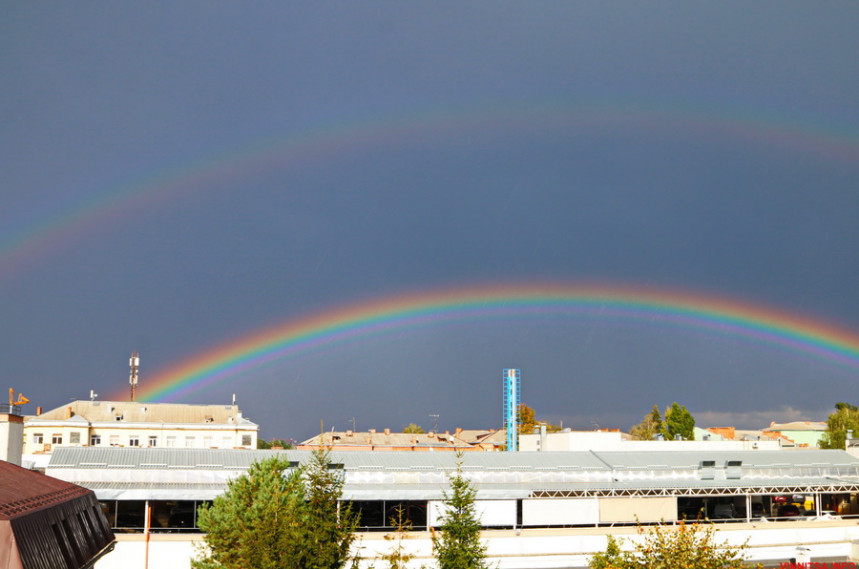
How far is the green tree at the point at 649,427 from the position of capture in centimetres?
14012

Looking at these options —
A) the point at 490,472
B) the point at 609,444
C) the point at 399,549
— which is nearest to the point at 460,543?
the point at 399,549

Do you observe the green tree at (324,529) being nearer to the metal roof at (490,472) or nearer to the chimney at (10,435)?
the chimney at (10,435)

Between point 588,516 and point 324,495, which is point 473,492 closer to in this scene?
point 324,495

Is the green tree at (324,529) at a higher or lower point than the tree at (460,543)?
higher

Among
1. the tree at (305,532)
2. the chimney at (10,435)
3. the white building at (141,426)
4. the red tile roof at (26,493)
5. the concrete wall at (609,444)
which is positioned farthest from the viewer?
the white building at (141,426)

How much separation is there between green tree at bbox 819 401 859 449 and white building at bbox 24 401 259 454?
80.6 metres

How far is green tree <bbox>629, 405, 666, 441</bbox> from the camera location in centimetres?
14012

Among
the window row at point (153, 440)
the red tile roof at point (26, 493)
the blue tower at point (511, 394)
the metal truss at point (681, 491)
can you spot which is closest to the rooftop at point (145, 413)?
the window row at point (153, 440)

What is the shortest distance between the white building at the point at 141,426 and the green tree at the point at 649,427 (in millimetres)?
69460

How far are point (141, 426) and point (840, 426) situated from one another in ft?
323

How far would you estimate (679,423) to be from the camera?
385 feet

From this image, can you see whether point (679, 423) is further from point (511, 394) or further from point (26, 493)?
point (26, 493)

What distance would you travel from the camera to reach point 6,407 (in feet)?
112

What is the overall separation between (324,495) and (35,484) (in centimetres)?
956
